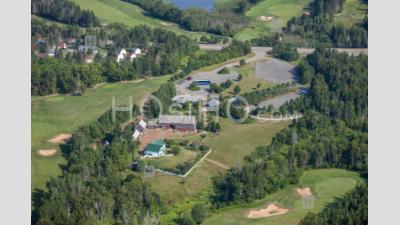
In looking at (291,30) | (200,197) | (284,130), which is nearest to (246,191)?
(200,197)

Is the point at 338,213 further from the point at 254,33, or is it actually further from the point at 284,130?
the point at 254,33

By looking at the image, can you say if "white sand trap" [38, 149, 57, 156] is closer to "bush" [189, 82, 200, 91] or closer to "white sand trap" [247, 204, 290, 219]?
"white sand trap" [247, 204, 290, 219]

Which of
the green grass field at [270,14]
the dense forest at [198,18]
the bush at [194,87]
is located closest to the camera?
the bush at [194,87]

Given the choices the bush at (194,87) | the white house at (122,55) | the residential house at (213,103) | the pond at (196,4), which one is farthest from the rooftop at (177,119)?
the pond at (196,4)

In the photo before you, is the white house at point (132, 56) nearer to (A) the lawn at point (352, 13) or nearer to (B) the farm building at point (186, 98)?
(B) the farm building at point (186, 98)

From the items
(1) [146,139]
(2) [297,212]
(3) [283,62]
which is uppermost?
(3) [283,62]

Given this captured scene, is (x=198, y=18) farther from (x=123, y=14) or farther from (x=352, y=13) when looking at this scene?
(x=352, y=13)
